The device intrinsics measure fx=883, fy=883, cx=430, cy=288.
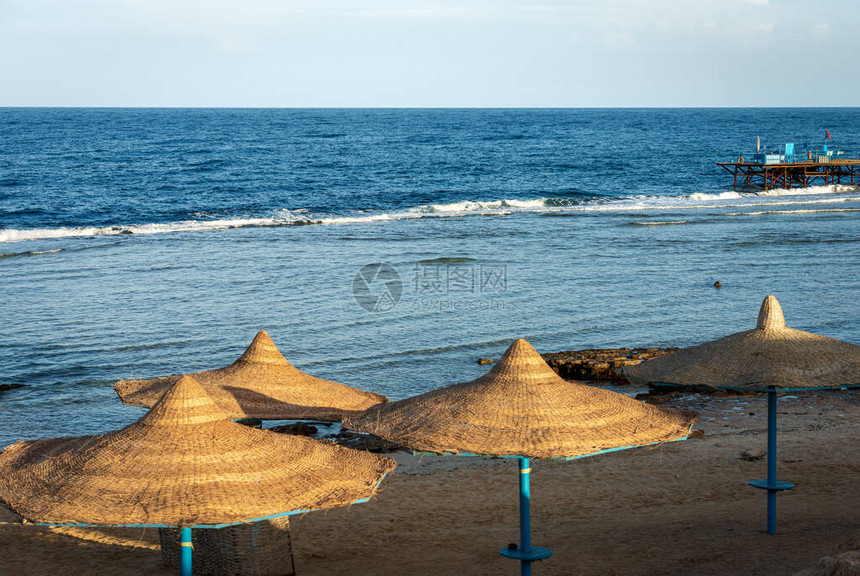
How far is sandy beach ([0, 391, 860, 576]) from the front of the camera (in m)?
9.01

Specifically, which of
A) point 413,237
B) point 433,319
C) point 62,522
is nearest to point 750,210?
point 413,237

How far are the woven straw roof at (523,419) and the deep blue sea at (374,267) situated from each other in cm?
739

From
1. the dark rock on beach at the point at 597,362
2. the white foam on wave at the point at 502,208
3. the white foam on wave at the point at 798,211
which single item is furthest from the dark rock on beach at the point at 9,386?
the white foam on wave at the point at 798,211

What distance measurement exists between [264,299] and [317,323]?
292 cm

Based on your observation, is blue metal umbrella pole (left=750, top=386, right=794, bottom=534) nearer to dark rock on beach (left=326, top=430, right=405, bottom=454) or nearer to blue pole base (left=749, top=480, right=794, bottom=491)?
blue pole base (left=749, top=480, right=794, bottom=491)

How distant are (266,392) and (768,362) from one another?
17.5 ft

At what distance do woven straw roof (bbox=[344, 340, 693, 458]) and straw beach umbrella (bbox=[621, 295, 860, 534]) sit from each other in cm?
119

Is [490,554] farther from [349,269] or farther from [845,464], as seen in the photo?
[349,269]

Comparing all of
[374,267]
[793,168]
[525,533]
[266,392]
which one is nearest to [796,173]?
[793,168]

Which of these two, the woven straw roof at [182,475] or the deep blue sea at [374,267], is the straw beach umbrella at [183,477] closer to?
the woven straw roof at [182,475]

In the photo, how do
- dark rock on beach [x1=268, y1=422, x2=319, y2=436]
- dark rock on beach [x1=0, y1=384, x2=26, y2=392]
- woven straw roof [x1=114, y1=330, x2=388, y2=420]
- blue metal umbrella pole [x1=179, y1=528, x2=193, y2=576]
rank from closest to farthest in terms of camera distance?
blue metal umbrella pole [x1=179, y1=528, x2=193, y2=576] < woven straw roof [x1=114, y1=330, x2=388, y2=420] < dark rock on beach [x1=268, y1=422, x2=319, y2=436] < dark rock on beach [x1=0, y1=384, x2=26, y2=392]

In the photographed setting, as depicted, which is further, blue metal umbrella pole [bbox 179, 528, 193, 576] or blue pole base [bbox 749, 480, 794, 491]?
blue pole base [bbox 749, 480, 794, 491]

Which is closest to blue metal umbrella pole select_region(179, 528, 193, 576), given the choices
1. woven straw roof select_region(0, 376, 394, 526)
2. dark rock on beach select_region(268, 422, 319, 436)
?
woven straw roof select_region(0, 376, 394, 526)

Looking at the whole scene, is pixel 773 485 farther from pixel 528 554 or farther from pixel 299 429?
pixel 299 429
